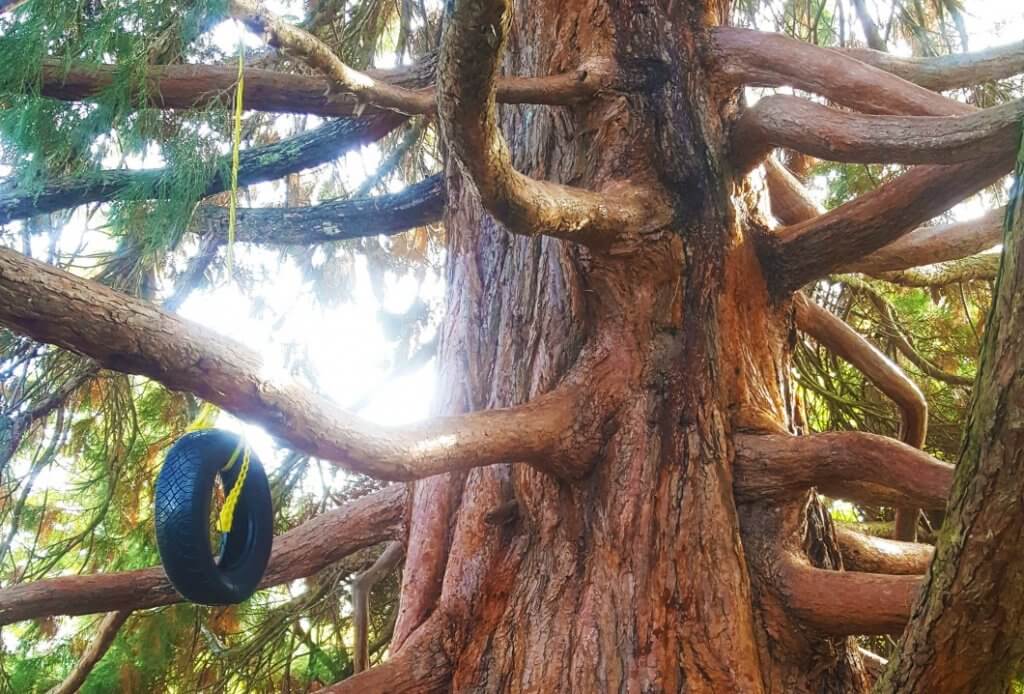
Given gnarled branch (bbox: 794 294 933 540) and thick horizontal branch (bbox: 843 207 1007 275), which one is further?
gnarled branch (bbox: 794 294 933 540)

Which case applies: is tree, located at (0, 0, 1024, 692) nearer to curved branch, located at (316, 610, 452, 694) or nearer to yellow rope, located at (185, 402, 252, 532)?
curved branch, located at (316, 610, 452, 694)

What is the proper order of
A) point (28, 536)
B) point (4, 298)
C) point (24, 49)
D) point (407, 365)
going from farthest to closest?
point (28, 536)
point (407, 365)
point (24, 49)
point (4, 298)

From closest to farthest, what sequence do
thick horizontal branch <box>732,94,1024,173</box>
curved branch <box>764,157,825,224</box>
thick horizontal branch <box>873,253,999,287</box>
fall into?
thick horizontal branch <box>732,94,1024,173</box> < curved branch <box>764,157,825,224</box> < thick horizontal branch <box>873,253,999,287</box>

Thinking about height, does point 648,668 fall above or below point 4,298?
below

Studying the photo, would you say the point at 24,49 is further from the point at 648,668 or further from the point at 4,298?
the point at 648,668

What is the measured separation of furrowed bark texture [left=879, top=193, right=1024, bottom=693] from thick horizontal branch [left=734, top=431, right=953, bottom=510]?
0.55 meters

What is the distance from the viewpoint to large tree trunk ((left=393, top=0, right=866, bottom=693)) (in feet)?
6.52

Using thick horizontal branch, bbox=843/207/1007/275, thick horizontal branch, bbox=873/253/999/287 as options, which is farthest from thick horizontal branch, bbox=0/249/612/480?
thick horizontal branch, bbox=873/253/999/287

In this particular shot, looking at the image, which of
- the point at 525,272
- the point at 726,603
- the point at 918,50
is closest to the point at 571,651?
the point at 726,603

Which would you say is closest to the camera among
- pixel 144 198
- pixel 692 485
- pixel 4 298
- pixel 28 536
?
pixel 4 298

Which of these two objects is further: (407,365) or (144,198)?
(407,365)

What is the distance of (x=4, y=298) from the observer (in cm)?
111

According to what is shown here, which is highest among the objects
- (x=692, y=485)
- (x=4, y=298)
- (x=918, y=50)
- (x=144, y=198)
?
(x=918, y=50)

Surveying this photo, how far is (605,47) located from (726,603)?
4.68 feet
